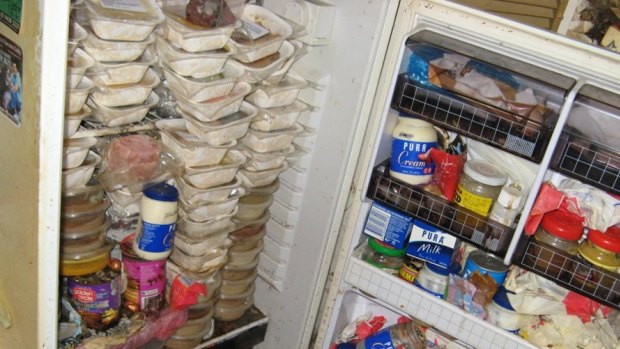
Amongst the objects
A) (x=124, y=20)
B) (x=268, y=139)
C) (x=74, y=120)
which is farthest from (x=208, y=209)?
(x=124, y=20)

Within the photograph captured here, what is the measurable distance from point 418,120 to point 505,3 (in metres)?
0.72

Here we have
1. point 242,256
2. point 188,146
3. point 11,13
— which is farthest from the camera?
point 242,256

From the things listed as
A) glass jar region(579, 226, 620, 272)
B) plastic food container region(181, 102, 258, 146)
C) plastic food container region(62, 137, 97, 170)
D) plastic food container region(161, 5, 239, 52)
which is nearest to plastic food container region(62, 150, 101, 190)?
plastic food container region(62, 137, 97, 170)

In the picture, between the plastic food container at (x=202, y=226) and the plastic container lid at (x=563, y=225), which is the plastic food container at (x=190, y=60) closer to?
the plastic food container at (x=202, y=226)

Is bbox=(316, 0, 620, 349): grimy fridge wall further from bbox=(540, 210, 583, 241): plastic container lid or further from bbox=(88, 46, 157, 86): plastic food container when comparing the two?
bbox=(88, 46, 157, 86): plastic food container

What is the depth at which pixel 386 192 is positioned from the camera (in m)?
1.59

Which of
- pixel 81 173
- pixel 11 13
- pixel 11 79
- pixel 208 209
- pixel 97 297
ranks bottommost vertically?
pixel 97 297

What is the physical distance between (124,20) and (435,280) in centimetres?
108

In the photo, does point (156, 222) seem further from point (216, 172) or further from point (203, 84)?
point (203, 84)

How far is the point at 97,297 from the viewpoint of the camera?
153 cm

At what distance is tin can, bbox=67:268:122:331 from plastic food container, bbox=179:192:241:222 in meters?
0.25

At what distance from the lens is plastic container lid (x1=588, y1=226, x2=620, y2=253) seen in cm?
138

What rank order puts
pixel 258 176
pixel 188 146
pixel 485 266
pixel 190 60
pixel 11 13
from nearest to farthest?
1. pixel 11 13
2. pixel 190 60
3. pixel 188 146
4. pixel 485 266
5. pixel 258 176

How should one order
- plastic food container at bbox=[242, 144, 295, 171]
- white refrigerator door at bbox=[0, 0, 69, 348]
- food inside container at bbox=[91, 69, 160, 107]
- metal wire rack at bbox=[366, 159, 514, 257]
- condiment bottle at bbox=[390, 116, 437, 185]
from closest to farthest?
white refrigerator door at bbox=[0, 0, 69, 348]
food inside container at bbox=[91, 69, 160, 107]
metal wire rack at bbox=[366, 159, 514, 257]
condiment bottle at bbox=[390, 116, 437, 185]
plastic food container at bbox=[242, 144, 295, 171]
